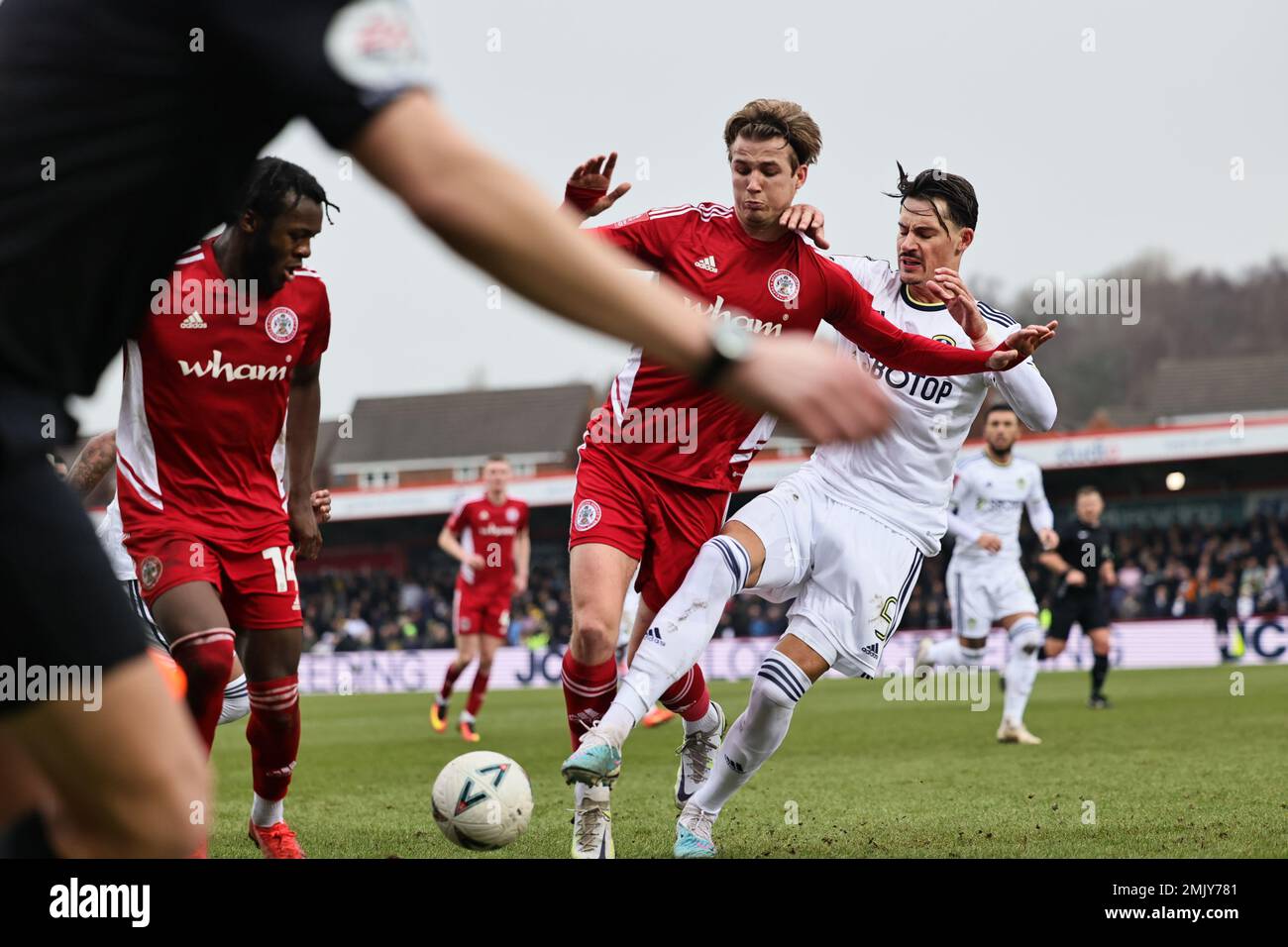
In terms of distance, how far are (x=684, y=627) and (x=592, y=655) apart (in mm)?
408

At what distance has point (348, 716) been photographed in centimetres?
1970

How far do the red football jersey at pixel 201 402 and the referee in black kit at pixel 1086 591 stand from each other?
39.1 ft

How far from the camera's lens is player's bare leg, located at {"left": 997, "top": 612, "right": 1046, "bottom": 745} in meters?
12.0

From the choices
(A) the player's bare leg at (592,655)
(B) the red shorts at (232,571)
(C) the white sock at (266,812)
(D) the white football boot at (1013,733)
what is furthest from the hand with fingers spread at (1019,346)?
(D) the white football boot at (1013,733)

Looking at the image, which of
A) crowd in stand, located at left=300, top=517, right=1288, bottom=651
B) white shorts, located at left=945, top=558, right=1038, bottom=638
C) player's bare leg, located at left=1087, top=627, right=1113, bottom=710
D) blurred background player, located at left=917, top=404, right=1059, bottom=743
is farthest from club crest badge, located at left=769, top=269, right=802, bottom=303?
crowd in stand, located at left=300, top=517, right=1288, bottom=651

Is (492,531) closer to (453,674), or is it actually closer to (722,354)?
(453,674)

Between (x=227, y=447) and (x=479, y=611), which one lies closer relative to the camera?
(x=227, y=447)

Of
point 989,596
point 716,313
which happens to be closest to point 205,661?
point 716,313

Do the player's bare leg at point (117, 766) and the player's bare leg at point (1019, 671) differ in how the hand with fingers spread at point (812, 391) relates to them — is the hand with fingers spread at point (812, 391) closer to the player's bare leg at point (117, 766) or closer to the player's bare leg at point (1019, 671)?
the player's bare leg at point (117, 766)

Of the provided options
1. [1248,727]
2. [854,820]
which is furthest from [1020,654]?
[854,820]

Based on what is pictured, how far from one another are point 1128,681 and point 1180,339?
52.5 meters

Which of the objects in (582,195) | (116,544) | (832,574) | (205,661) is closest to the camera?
(205,661)

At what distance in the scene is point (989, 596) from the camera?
43.5 feet
